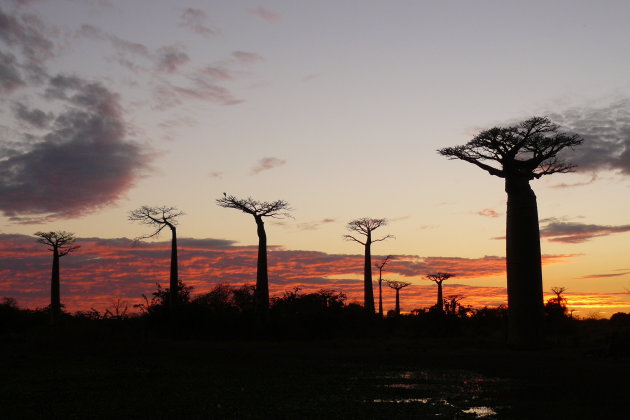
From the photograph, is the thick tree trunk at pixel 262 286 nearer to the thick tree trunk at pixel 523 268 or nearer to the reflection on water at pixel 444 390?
the thick tree trunk at pixel 523 268

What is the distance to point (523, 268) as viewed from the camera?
21469mm

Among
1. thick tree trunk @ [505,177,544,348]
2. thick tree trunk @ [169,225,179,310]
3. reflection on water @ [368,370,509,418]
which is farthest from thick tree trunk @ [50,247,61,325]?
reflection on water @ [368,370,509,418]

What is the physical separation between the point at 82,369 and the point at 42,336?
7817 millimetres

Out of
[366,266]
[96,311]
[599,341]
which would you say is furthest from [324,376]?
[366,266]

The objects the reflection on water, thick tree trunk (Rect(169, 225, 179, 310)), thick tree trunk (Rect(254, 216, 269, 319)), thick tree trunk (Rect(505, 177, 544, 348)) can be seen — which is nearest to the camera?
the reflection on water

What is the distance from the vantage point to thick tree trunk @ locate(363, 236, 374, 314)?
37719 mm

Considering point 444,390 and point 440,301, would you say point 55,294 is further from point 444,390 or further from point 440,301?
point 444,390

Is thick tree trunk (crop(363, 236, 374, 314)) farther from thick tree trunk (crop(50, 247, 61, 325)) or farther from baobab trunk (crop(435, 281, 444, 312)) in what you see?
thick tree trunk (crop(50, 247, 61, 325))

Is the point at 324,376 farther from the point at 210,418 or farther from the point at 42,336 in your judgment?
the point at 42,336

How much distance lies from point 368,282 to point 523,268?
1774cm

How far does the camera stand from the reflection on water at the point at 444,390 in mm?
9098

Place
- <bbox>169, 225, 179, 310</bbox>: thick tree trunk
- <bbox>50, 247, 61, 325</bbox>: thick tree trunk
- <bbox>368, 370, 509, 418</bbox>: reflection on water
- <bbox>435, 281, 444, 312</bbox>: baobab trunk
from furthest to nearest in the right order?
<bbox>50, 247, 61, 325</bbox>: thick tree trunk < <bbox>435, 281, 444, 312</bbox>: baobab trunk < <bbox>169, 225, 179, 310</bbox>: thick tree trunk < <bbox>368, 370, 509, 418</bbox>: reflection on water

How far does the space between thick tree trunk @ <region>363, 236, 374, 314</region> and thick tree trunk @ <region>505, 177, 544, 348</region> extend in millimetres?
15721

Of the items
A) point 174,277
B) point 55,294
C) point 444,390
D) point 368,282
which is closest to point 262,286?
point 174,277
